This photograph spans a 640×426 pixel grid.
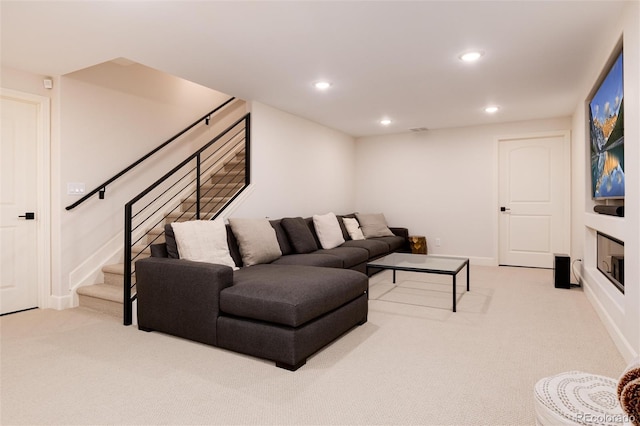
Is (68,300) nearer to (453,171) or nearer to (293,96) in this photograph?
(293,96)

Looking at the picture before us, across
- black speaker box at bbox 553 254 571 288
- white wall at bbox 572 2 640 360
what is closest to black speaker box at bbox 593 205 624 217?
white wall at bbox 572 2 640 360

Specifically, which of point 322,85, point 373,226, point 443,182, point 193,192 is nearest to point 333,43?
point 322,85

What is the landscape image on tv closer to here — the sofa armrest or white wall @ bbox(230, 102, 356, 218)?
the sofa armrest

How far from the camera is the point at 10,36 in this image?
9.18ft

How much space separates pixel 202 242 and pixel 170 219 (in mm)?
1772

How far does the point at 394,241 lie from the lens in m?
5.86

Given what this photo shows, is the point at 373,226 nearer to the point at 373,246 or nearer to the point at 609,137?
the point at 373,246

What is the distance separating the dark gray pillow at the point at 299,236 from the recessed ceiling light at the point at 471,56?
249 centimetres

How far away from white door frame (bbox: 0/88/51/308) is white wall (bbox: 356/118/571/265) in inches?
191

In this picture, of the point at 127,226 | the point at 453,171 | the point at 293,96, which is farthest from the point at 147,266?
the point at 453,171

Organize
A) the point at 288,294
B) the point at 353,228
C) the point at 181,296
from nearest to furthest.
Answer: the point at 288,294 → the point at 181,296 → the point at 353,228

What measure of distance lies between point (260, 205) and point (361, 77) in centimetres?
194

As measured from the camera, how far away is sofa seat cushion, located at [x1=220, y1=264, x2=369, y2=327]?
231cm

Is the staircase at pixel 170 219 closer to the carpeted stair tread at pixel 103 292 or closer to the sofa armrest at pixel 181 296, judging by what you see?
the carpeted stair tread at pixel 103 292
